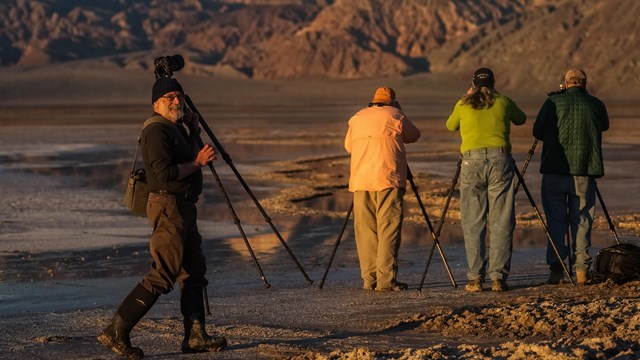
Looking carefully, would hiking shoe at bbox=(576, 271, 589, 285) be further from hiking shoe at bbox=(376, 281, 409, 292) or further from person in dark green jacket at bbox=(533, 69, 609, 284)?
hiking shoe at bbox=(376, 281, 409, 292)

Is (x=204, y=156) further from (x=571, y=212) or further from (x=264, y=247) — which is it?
(x=264, y=247)

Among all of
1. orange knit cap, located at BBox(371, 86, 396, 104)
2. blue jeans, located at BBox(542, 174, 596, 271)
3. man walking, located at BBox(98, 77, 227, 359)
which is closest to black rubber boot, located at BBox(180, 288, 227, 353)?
man walking, located at BBox(98, 77, 227, 359)

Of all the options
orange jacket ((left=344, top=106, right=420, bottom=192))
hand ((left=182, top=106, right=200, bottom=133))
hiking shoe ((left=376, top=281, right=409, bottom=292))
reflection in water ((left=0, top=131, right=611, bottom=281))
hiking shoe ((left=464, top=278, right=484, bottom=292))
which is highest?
hand ((left=182, top=106, right=200, bottom=133))

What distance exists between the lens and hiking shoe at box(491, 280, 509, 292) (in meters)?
10.9

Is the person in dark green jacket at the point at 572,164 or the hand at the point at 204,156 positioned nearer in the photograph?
the hand at the point at 204,156

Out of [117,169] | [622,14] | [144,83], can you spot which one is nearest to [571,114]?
[117,169]

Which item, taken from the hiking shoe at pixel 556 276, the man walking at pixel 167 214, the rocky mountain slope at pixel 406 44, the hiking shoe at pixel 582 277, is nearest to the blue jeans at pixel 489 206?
the hiking shoe at pixel 556 276

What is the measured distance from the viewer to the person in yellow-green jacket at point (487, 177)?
11.0 meters

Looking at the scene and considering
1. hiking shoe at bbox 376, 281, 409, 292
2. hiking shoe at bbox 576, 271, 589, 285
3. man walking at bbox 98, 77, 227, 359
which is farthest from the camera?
hiking shoe at bbox 576, 271, 589, 285

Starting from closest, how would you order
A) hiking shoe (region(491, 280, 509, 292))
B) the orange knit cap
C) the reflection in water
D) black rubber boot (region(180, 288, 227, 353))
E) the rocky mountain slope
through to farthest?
black rubber boot (region(180, 288, 227, 353)), hiking shoe (region(491, 280, 509, 292)), the orange knit cap, the reflection in water, the rocky mountain slope

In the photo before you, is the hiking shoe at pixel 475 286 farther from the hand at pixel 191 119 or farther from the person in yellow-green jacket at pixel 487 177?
the hand at pixel 191 119

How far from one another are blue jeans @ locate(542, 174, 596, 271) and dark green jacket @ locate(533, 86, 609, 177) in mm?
91

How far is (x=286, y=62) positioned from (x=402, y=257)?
154840 millimetres

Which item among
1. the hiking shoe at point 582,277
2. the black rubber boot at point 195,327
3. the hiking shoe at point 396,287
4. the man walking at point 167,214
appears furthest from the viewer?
the hiking shoe at point 582,277
